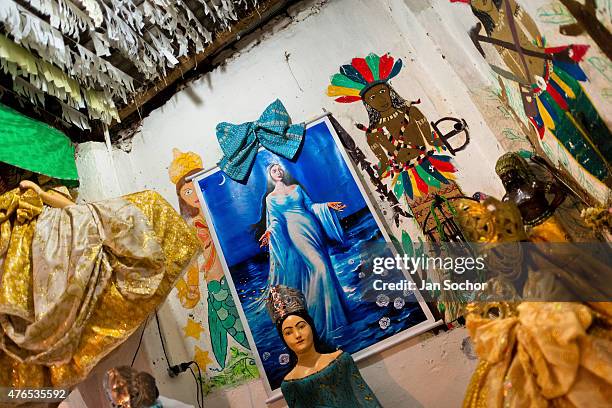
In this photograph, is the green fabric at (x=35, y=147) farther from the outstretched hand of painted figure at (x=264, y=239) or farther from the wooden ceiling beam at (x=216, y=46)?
the outstretched hand of painted figure at (x=264, y=239)

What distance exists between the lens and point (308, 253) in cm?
238

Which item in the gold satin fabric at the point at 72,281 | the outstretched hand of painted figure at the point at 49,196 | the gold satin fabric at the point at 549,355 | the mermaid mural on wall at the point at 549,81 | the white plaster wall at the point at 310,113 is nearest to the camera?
the gold satin fabric at the point at 549,355

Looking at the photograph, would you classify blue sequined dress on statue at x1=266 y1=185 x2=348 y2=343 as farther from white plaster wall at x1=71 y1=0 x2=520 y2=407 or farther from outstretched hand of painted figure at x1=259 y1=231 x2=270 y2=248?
white plaster wall at x1=71 y1=0 x2=520 y2=407

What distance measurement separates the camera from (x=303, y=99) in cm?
271

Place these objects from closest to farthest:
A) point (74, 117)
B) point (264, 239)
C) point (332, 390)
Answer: point (332, 390) < point (264, 239) < point (74, 117)

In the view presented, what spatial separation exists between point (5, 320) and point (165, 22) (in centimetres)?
172

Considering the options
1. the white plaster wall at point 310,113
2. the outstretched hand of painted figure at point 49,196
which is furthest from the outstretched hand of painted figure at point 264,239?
the outstretched hand of painted figure at point 49,196

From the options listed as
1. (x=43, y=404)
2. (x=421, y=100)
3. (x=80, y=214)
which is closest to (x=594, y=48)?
(x=421, y=100)

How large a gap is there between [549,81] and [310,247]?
1.31 metres

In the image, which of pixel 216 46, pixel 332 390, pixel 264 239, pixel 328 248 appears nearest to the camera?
pixel 332 390

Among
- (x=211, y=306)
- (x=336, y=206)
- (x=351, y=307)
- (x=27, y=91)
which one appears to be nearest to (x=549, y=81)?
(x=336, y=206)

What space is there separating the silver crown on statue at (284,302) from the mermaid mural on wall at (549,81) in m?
1.18

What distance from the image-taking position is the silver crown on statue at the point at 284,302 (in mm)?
1952

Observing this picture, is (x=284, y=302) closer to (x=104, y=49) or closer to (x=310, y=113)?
(x=310, y=113)
